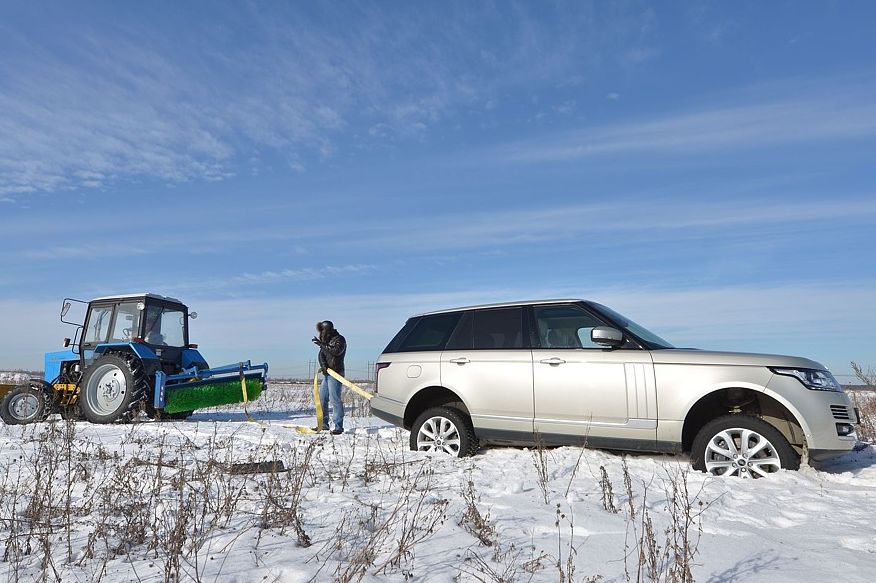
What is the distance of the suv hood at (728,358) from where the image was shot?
575cm

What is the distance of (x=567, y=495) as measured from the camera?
491 centimetres

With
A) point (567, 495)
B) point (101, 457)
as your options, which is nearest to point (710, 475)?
point (567, 495)

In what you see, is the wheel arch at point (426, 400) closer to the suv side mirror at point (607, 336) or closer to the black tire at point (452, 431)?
the black tire at point (452, 431)

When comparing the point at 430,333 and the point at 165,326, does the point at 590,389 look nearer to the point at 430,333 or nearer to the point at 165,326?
the point at 430,333

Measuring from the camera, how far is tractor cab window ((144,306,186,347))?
12336mm

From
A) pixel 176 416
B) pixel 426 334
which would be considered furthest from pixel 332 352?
pixel 176 416

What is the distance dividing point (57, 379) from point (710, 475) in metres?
12.4

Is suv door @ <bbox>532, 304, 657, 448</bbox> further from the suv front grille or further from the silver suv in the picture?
the suv front grille

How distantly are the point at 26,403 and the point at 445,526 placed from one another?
1163 cm

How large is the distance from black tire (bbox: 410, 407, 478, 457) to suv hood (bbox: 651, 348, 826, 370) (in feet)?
7.22

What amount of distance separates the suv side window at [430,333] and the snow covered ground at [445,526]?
1681 millimetres

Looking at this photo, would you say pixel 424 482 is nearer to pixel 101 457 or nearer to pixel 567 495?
pixel 567 495

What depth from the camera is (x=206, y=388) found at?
11.7m

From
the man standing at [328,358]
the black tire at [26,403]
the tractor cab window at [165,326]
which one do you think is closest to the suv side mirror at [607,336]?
the man standing at [328,358]
